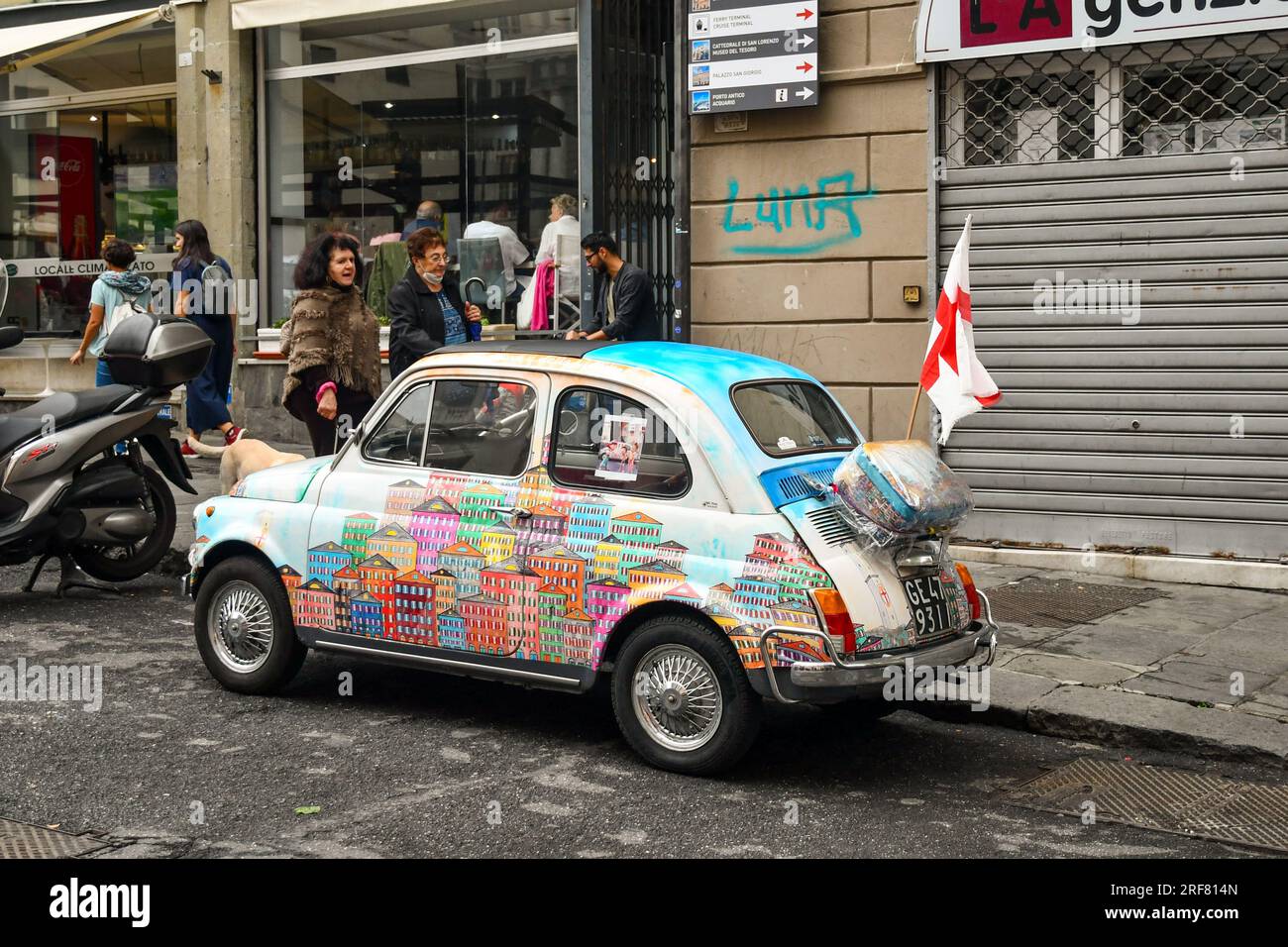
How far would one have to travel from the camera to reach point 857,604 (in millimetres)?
Answer: 5375

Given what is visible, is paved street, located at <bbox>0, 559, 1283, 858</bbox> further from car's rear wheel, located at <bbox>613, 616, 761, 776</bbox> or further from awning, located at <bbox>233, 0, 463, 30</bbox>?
awning, located at <bbox>233, 0, 463, 30</bbox>

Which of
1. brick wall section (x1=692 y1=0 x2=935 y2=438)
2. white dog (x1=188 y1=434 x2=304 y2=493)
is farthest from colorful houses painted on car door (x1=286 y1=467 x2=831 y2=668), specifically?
brick wall section (x1=692 y1=0 x2=935 y2=438)

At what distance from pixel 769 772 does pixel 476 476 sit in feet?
5.44

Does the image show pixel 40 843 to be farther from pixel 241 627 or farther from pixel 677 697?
pixel 677 697

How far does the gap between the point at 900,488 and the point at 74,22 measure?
14300mm

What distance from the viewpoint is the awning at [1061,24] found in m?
9.41

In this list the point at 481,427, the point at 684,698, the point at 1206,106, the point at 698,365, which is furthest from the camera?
the point at 1206,106

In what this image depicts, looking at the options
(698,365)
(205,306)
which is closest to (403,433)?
(698,365)

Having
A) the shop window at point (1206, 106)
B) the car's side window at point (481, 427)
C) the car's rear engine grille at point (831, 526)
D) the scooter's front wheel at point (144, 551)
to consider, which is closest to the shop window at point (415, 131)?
the shop window at point (1206, 106)

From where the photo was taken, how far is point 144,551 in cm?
907

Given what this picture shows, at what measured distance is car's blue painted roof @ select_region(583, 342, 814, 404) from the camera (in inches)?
232

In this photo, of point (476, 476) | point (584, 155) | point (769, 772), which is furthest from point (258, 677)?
point (584, 155)

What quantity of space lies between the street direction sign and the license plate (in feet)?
19.2
